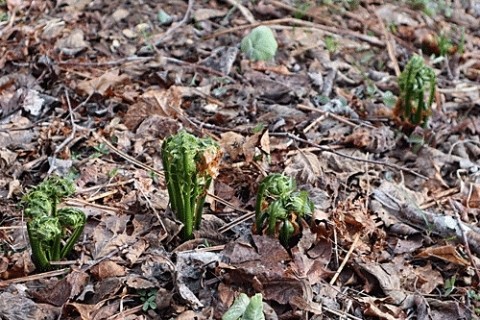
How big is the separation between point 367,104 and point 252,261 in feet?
4.91

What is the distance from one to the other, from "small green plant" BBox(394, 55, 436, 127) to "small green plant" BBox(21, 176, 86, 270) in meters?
1.66

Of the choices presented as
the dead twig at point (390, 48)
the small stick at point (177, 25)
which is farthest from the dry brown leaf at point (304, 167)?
the small stick at point (177, 25)

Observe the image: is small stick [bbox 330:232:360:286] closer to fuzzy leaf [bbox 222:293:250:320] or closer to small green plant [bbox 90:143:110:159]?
fuzzy leaf [bbox 222:293:250:320]

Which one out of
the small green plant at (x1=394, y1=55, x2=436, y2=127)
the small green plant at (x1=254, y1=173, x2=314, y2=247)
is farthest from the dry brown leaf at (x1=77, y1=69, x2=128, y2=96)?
the small green plant at (x1=394, y1=55, x2=436, y2=127)

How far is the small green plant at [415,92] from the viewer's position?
316 centimetres

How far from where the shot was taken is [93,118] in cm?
336

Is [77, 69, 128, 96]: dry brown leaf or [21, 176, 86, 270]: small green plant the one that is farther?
[77, 69, 128, 96]: dry brown leaf

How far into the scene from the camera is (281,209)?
243 centimetres

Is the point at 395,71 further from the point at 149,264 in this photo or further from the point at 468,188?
the point at 149,264

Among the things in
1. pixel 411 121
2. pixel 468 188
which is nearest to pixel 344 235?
pixel 468 188

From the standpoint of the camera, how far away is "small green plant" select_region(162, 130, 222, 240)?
92.7 inches

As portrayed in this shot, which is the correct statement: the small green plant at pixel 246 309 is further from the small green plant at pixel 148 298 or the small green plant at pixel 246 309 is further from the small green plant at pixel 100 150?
the small green plant at pixel 100 150

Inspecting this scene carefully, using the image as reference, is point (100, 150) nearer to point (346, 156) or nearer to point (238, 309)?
point (346, 156)

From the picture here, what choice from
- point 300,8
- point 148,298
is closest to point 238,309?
point 148,298
